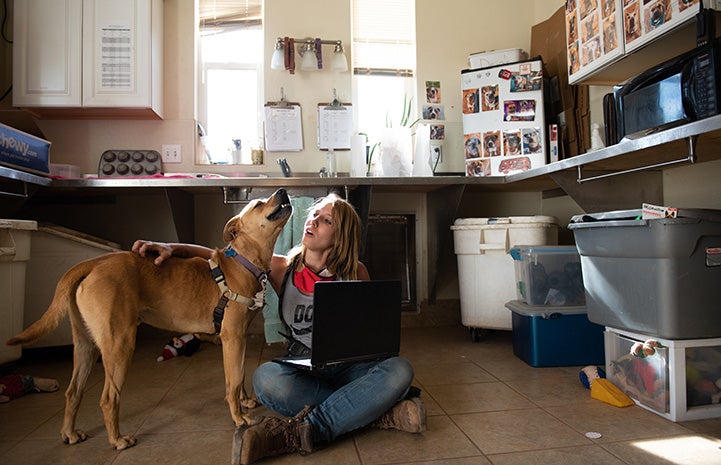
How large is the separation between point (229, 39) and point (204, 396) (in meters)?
2.46

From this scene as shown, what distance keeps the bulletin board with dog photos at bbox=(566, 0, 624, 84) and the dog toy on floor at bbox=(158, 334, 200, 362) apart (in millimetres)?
2501

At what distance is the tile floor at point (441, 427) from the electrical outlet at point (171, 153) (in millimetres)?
1424

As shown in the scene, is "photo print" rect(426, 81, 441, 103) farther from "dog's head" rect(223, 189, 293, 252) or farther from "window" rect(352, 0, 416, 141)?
"dog's head" rect(223, 189, 293, 252)

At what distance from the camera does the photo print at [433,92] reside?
326 cm

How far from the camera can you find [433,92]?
128 inches

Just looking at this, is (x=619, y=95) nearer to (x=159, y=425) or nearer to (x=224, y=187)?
(x=224, y=187)

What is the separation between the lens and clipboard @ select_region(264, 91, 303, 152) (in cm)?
311

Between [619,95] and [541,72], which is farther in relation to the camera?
[541,72]

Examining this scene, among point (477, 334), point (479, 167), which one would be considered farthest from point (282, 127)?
point (477, 334)

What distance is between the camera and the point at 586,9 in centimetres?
228

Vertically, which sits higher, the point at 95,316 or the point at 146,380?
the point at 95,316

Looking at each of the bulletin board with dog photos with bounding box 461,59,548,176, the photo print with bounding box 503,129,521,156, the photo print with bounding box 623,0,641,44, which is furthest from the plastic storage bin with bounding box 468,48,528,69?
the photo print with bounding box 623,0,641,44

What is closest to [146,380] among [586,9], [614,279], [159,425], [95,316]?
[159,425]

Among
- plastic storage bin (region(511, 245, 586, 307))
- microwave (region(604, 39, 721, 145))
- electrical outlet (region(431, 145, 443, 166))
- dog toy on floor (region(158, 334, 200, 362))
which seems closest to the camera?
microwave (region(604, 39, 721, 145))
